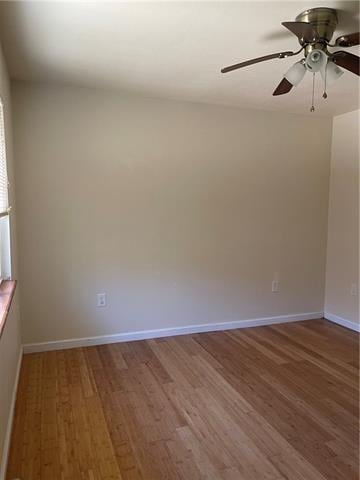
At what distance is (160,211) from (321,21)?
1.96m

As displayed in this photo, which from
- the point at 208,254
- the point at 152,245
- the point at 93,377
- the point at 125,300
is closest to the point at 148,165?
the point at 152,245

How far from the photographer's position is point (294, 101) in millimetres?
3252

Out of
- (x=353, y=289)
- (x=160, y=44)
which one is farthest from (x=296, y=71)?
(x=353, y=289)

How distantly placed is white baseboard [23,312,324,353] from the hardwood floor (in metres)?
0.08

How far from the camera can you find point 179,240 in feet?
11.3

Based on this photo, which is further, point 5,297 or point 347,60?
point 5,297

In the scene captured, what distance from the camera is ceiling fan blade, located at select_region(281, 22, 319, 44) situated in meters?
1.59

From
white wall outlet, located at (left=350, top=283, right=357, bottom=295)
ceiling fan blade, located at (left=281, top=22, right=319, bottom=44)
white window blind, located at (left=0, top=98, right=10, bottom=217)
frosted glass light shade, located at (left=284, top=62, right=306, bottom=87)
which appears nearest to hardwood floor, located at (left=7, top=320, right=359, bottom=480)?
white wall outlet, located at (left=350, top=283, right=357, bottom=295)

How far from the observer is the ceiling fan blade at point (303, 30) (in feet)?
5.22

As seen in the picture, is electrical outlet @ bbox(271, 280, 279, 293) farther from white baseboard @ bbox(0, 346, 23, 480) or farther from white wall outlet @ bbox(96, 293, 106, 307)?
white baseboard @ bbox(0, 346, 23, 480)

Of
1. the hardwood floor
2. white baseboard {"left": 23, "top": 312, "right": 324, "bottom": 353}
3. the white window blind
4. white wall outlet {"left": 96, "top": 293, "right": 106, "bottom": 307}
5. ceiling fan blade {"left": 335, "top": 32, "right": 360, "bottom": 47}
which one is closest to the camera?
ceiling fan blade {"left": 335, "top": 32, "right": 360, "bottom": 47}

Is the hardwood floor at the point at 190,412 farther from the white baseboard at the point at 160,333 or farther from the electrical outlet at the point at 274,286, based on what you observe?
the electrical outlet at the point at 274,286

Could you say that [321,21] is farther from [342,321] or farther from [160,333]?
[342,321]

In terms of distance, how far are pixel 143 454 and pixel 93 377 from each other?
0.92 meters
